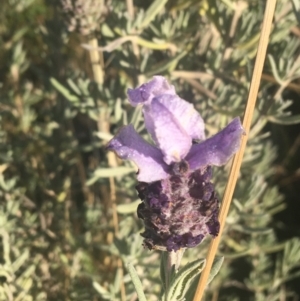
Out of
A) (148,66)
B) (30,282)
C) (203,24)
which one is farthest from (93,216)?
(203,24)

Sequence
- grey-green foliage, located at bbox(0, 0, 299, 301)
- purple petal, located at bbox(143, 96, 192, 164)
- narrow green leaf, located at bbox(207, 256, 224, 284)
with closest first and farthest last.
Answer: purple petal, located at bbox(143, 96, 192, 164) → narrow green leaf, located at bbox(207, 256, 224, 284) → grey-green foliage, located at bbox(0, 0, 299, 301)

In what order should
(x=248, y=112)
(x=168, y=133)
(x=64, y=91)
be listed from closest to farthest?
(x=168, y=133)
(x=248, y=112)
(x=64, y=91)

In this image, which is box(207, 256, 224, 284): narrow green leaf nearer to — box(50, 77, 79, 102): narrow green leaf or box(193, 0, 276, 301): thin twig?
box(193, 0, 276, 301): thin twig

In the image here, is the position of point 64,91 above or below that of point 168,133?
below

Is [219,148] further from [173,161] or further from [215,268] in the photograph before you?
[215,268]

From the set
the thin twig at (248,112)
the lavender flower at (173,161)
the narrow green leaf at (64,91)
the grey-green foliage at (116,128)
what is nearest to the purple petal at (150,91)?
the lavender flower at (173,161)

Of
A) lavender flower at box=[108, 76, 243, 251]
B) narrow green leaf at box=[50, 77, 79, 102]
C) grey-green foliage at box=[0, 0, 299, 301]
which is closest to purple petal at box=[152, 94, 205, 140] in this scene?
lavender flower at box=[108, 76, 243, 251]

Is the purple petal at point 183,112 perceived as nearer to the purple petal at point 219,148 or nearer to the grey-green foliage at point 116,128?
the purple petal at point 219,148

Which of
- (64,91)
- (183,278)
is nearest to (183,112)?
(183,278)
